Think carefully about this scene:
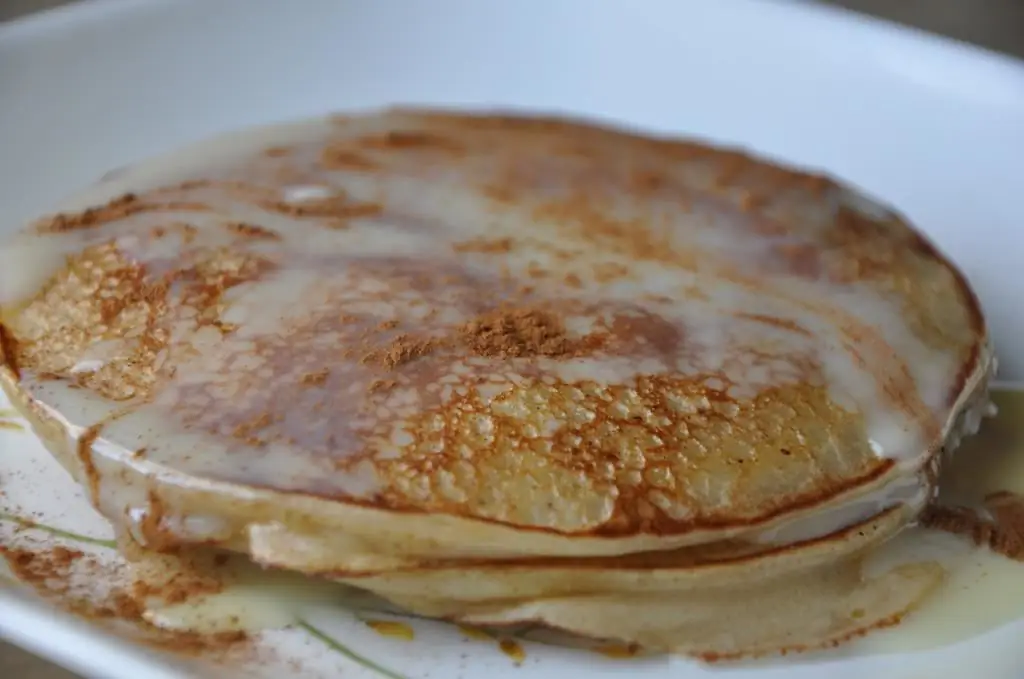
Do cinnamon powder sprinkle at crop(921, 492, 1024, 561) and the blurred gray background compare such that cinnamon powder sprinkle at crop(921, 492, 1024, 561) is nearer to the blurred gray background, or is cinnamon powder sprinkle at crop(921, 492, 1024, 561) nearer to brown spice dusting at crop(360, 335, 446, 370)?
brown spice dusting at crop(360, 335, 446, 370)

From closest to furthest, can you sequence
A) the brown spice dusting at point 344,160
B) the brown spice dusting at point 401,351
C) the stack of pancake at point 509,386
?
the stack of pancake at point 509,386, the brown spice dusting at point 401,351, the brown spice dusting at point 344,160

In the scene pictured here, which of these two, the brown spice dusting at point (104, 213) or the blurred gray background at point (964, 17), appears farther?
the blurred gray background at point (964, 17)

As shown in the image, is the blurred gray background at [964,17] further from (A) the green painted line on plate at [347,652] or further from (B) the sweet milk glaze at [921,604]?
(A) the green painted line on plate at [347,652]

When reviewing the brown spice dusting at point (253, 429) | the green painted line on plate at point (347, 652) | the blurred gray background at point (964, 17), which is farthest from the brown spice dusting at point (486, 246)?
the blurred gray background at point (964, 17)

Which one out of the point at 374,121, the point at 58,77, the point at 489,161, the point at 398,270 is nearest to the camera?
the point at 398,270

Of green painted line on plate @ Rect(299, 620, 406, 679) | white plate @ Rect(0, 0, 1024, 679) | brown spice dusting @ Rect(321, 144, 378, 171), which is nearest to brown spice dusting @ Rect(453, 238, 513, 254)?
brown spice dusting @ Rect(321, 144, 378, 171)

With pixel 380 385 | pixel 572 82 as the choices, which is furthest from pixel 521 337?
pixel 572 82

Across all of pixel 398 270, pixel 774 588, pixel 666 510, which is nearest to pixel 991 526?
pixel 774 588

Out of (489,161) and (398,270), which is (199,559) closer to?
(398,270)
